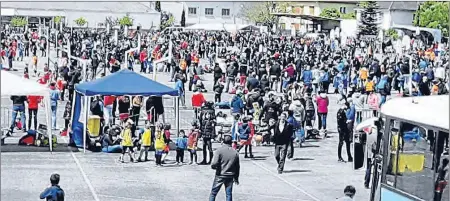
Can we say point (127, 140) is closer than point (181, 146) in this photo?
Yes

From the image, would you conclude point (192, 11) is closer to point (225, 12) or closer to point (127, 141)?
point (225, 12)

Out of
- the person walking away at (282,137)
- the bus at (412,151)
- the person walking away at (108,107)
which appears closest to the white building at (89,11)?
the person walking away at (108,107)

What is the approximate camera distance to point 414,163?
38.7 ft

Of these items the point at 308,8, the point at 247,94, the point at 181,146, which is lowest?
the point at 181,146

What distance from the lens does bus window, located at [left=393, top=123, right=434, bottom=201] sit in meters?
11.4

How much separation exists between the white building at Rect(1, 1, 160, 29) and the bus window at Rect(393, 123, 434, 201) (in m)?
70.6

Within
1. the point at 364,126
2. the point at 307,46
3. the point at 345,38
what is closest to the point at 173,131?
the point at 364,126

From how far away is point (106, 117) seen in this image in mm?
23500

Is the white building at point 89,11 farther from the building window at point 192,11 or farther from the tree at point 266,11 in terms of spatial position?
the building window at point 192,11

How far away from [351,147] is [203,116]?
12.1 ft

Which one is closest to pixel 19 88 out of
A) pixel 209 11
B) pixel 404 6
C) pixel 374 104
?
pixel 374 104

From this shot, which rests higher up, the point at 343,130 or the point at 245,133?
the point at 343,130

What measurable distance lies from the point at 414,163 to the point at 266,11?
84210 mm

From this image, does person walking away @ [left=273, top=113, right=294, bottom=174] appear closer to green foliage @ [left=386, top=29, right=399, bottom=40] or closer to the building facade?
green foliage @ [left=386, top=29, right=399, bottom=40]
